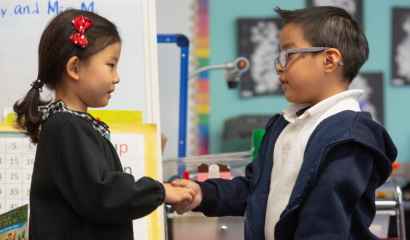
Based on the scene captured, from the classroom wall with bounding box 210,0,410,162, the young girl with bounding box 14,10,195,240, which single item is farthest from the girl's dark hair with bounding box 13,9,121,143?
the classroom wall with bounding box 210,0,410,162

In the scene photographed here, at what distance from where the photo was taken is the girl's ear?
74 cm

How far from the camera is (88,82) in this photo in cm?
75

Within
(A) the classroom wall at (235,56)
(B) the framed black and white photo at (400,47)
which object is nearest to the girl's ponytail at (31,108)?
(A) the classroom wall at (235,56)

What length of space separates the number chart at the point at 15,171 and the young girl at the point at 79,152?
13.1 inches

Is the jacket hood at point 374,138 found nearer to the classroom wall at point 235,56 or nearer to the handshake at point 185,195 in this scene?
the handshake at point 185,195

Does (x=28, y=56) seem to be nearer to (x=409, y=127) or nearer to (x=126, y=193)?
(x=126, y=193)

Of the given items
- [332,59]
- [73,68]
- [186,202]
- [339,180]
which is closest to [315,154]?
[339,180]

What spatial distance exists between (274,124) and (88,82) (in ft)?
1.38

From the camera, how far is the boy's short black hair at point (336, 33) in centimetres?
79

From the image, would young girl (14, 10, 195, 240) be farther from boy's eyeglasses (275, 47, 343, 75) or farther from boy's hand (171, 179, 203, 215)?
boy's eyeglasses (275, 47, 343, 75)

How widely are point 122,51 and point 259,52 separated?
145cm

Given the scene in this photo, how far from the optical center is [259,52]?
2527 mm

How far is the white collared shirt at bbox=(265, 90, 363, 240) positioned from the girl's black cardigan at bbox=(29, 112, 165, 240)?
235 millimetres

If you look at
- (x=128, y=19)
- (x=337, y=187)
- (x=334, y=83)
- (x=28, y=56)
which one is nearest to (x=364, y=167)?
(x=337, y=187)
